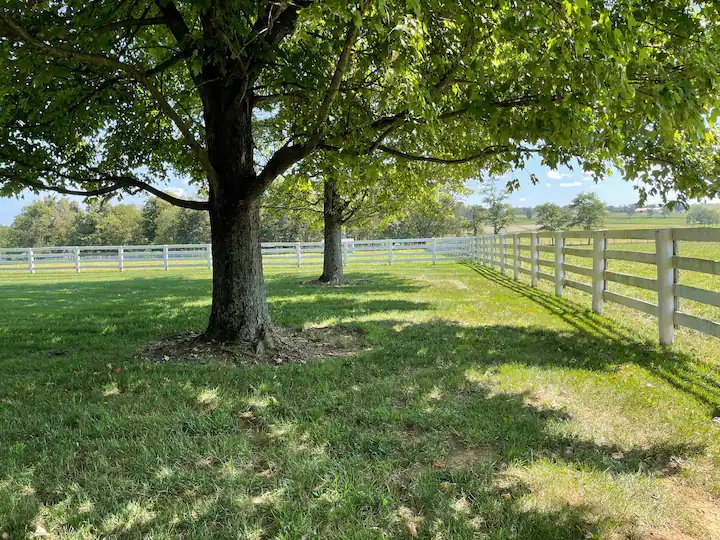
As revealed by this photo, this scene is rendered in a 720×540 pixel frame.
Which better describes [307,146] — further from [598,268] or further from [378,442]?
[598,268]

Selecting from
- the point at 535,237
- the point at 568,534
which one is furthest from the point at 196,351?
the point at 535,237

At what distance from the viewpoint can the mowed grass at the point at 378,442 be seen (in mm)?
2482

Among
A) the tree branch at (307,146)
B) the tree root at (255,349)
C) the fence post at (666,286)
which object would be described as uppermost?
the tree branch at (307,146)

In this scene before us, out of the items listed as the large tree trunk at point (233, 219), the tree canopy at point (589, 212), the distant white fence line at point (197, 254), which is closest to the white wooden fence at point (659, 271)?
the large tree trunk at point (233, 219)

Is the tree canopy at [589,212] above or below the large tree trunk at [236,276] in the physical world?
above

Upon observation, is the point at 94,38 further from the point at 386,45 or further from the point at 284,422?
the point at 284,422

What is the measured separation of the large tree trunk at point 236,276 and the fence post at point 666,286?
4.67m

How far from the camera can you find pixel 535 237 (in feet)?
38.3

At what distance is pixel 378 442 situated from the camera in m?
3.31

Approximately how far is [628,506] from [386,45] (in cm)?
359

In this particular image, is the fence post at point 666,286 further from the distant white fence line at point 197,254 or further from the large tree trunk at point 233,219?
the distant white fence line at point 197,254

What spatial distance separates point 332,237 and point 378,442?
11985 millimetres

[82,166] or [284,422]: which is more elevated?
[82,166]

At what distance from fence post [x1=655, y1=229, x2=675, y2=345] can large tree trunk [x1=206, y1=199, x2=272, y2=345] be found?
4.67 metres
